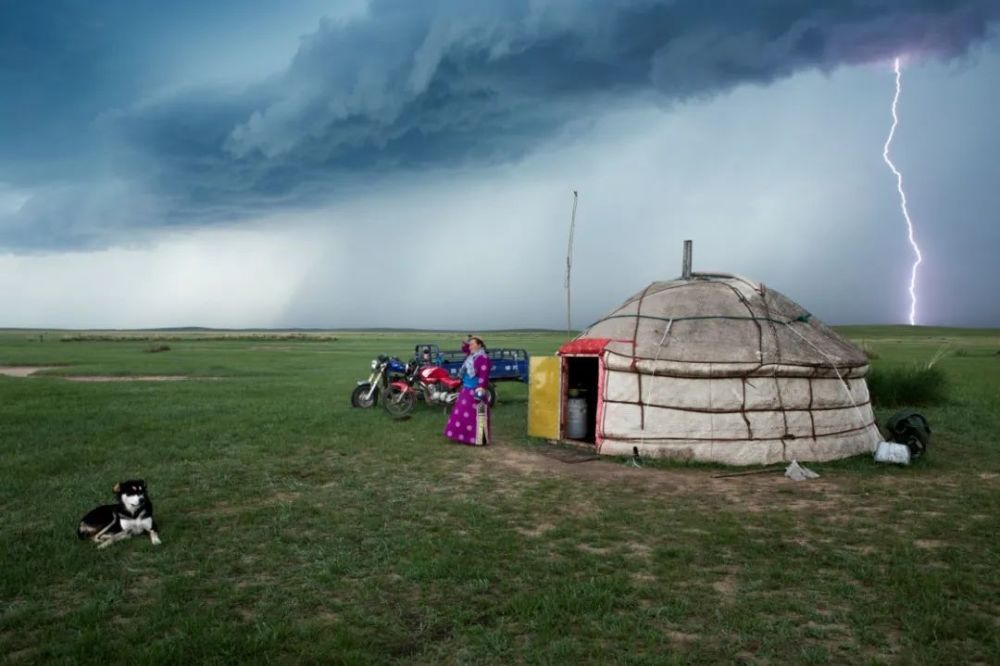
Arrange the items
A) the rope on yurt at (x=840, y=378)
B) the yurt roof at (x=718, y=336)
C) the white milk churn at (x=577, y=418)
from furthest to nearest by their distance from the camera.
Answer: the white milk churn at (x=577, y=418), the rope on yurt at (x=840, y=378), the yurt roof at (x=718, y=336)

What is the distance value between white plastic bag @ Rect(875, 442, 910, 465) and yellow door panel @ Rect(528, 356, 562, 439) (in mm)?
4795

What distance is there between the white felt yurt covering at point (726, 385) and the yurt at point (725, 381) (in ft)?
0.05

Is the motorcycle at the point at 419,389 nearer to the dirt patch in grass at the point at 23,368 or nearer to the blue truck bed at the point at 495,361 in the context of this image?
the blue truck bed at the point at 495,361

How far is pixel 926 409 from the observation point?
15.5 meters

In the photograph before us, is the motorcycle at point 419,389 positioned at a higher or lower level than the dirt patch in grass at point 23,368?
higher

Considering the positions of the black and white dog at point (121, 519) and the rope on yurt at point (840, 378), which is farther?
the rope on yurt at point (840, 378)

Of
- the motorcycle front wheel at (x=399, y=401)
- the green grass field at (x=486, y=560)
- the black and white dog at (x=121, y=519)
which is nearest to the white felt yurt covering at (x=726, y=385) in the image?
the green grass field at (x=486, y=560)

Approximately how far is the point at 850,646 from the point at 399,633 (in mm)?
2789

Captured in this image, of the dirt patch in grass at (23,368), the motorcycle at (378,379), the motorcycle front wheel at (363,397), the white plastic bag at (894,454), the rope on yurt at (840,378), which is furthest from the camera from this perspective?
the dirt patch in grass at (23,368)

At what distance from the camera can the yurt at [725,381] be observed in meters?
9.38

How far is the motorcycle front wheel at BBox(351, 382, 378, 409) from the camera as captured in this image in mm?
15070

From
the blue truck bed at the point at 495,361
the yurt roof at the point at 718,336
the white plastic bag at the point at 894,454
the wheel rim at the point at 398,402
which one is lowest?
the white plastic bag at the point at 894,454

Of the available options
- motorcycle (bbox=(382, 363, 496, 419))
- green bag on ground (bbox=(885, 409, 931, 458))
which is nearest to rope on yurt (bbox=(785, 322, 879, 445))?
green bag on ground (bbox=(885, 409, 931, 458))

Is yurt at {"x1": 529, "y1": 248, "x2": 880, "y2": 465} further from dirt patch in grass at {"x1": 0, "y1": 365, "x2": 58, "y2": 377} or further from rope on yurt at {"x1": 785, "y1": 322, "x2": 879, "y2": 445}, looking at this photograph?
dirt patch in grass at {"x1": 0, "y1": 365, "x2": 58, "y2": 377}
